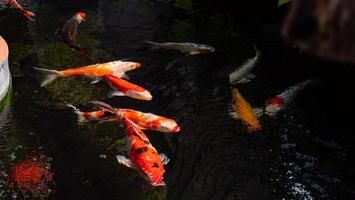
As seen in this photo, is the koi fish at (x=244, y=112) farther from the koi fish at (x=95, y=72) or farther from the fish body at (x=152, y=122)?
the koi fish at (x=95, y=72)

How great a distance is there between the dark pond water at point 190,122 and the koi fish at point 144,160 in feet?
1.04

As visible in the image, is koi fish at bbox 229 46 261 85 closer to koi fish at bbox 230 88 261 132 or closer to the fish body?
koi fish at bbox 230 88 261 132

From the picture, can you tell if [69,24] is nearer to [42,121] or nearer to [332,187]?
[42,121]

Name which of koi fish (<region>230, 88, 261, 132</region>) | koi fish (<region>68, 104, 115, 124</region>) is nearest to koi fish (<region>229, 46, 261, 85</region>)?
koi fish (<region>230, 88, 261, 132</region>)

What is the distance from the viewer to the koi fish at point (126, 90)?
6.64 meters

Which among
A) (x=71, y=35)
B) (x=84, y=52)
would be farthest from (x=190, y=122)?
(x=71, y=35)

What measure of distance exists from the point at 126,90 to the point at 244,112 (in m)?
1.87

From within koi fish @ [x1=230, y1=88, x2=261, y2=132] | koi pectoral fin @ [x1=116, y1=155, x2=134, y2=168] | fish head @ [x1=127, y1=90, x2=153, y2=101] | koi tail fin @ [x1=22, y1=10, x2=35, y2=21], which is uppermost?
fish head @ [x1=127, y1=90, x2=153, y2=101]

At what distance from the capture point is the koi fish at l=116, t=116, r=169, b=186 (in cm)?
519

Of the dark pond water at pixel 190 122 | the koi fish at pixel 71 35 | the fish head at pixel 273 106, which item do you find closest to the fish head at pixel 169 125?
the dark pond water at pixel 190 122

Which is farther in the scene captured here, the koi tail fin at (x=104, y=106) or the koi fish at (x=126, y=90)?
the koi fish at (x=126, y=90)

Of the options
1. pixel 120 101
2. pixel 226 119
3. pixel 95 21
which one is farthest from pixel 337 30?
pixel 95 21

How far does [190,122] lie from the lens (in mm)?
6848

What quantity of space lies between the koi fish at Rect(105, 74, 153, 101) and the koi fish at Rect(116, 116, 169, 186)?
1155 mm
